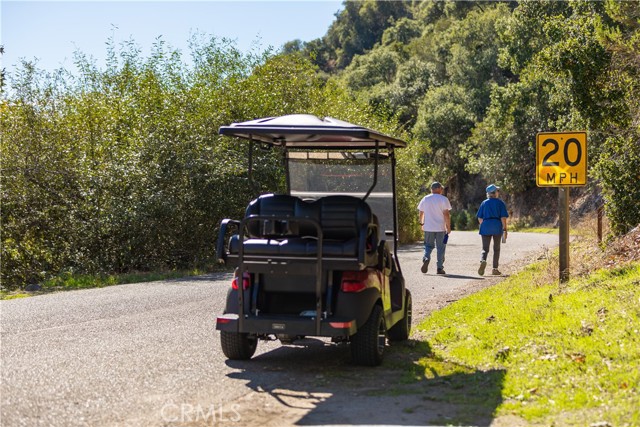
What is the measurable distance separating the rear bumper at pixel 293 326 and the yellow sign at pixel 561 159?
6019mm

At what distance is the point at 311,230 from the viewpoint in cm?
816

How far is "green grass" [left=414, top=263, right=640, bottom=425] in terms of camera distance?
20.4 ft

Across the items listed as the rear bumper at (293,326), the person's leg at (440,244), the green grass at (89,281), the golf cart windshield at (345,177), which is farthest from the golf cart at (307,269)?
the green grass at (89,281)

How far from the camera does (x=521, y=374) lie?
24.0 ft

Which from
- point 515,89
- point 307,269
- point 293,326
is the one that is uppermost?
point 515,89

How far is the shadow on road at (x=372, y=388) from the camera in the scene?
6.21 m

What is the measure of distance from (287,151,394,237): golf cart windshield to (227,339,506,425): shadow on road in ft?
5.68

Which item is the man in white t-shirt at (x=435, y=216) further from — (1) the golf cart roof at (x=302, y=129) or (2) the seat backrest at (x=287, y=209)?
(2) the seat backrest at (x=287, y=209)

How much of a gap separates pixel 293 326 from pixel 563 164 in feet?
21.5

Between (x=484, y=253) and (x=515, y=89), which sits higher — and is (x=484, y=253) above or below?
below

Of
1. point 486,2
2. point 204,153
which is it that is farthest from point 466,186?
point 204,153

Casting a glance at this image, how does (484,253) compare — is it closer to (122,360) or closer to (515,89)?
(122,360)

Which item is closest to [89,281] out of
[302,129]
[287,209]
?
[287,209]

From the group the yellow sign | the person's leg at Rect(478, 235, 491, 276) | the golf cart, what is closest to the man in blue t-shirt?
the person's leg at Rect(478, 235, 491, 276)
